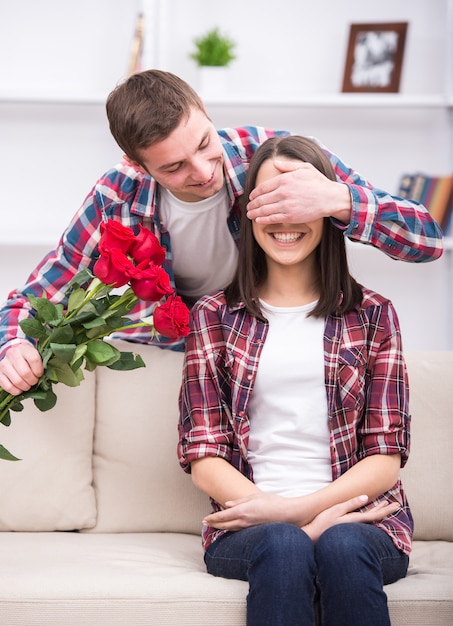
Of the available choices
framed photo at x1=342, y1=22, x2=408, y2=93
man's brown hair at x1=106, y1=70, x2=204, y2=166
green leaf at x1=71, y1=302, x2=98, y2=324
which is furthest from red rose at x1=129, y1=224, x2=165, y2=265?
framed photo at x1=342, y1=22, x2=408, y2=93

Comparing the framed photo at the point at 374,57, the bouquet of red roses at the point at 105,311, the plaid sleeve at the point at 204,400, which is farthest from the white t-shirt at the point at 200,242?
the framed photo at the point at 374,57

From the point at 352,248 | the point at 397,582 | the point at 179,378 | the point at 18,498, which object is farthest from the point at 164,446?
the point at 352,248

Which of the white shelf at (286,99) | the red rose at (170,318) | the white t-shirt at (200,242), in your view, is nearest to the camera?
the red rose at (170,318)

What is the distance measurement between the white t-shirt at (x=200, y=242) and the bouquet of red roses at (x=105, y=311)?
48 cm

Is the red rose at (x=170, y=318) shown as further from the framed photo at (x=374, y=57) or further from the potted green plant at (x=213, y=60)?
the framed photo at (x=374, y=57)

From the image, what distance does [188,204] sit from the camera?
182 centimetres

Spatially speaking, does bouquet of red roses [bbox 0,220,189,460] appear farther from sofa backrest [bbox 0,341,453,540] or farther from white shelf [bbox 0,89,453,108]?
white shelf [bbox 0,89,453,108]

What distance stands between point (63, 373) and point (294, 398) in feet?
1.61

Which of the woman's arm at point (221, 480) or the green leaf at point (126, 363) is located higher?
the green leaf at point (126, 363)

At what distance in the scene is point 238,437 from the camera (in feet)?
5.33

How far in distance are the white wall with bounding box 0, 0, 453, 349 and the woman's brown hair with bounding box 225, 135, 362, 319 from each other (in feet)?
4.60

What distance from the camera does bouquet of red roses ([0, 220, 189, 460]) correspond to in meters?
1.29

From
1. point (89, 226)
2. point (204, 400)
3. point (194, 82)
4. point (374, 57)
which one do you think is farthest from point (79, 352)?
point (374, 57)

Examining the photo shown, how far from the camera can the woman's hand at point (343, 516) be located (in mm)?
1481
